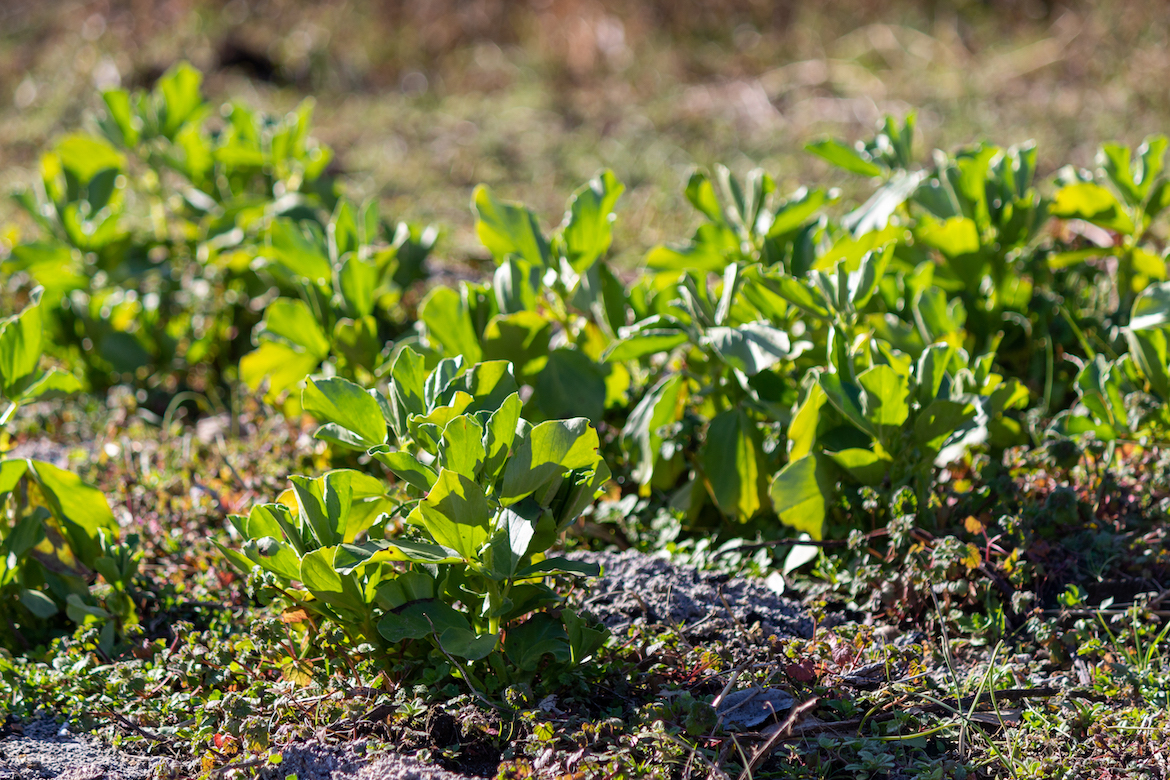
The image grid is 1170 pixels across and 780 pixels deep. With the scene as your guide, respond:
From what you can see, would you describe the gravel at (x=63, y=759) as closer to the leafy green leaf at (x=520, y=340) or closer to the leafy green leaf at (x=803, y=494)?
the leafy green leaf at (x=520, y=340)

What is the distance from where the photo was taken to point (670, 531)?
2453 millimetres

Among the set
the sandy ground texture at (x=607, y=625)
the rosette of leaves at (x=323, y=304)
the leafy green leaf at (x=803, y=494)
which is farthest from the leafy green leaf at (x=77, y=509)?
the leafy green leaf at (x=803, y=494)

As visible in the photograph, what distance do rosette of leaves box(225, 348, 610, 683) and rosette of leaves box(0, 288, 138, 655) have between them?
0.50 meters

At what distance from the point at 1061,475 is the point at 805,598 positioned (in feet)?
2.43

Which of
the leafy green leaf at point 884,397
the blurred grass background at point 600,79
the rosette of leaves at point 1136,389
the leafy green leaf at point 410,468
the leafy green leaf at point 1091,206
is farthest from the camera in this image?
the blurred grass background at point 600,79

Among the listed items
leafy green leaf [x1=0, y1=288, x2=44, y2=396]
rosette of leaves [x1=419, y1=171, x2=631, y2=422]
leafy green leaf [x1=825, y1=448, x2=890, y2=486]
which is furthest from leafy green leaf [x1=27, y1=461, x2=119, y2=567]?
leafy green leaf [x1=825, y1=448, x2=890, y2=486]

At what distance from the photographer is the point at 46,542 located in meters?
2.21

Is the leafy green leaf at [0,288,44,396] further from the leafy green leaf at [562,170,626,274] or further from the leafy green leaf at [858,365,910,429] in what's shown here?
the leafy green leaf at [858,365,910,429]

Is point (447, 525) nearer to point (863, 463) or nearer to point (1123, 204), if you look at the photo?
point (863, 463)

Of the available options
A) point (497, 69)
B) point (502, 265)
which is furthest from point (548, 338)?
point (497, 69)

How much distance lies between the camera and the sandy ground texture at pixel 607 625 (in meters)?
1.75

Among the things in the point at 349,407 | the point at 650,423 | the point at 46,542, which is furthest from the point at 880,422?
the point at 46,542

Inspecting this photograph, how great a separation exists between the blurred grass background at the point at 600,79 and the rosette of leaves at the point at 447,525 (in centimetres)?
238

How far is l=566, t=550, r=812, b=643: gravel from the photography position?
81.4 inches
